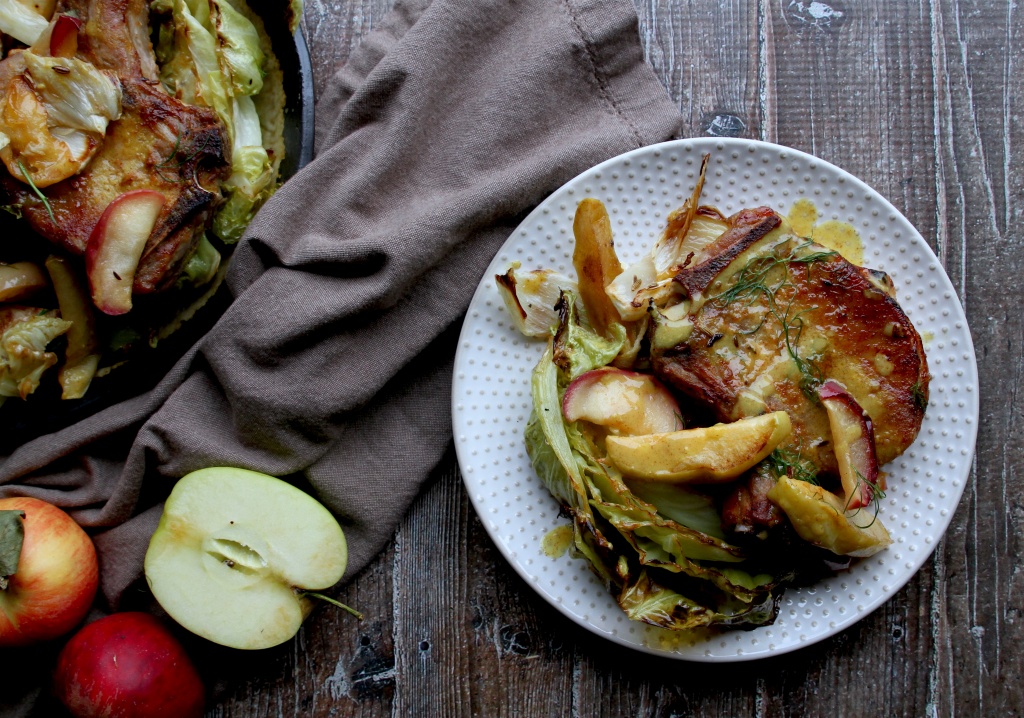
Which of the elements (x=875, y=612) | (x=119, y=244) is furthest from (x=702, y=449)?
(x=119, y=244)

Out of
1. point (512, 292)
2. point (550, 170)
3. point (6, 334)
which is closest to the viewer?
point (6, 334)

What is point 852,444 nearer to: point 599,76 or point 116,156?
point 599,76

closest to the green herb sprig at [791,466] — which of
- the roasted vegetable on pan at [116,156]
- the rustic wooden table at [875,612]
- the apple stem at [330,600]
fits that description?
the rustic wooden table at [875,612]

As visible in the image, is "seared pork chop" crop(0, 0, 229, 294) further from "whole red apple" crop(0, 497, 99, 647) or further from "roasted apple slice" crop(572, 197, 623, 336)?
"roasted apple slice" crop(572, 197, 623, 336)

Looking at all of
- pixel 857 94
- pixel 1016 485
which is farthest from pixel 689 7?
pixel 1016 485

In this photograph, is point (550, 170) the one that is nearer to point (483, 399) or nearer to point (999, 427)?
point (483, 399)
